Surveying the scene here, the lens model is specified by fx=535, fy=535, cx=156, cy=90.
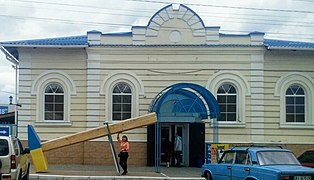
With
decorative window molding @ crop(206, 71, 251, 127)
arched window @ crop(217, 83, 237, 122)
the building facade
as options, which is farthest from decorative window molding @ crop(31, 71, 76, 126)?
arched window @ crop(217, 83, 237, 122)

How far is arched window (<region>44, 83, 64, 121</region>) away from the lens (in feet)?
91.7

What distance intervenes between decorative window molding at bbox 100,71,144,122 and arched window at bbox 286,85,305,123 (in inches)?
307

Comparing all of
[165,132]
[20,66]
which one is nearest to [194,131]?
[165,132]

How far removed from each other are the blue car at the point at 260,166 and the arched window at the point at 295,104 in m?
11.8

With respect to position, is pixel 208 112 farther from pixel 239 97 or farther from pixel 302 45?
pixel 302 45

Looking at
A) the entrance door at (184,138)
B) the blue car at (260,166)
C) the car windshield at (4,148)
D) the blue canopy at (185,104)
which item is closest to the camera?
the blue car at (260,166)

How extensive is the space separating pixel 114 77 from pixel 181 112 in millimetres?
4232

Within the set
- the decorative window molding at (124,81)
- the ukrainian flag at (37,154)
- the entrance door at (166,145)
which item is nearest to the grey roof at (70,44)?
the decorative window molding at (124,81)

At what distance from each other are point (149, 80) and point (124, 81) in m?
1.30

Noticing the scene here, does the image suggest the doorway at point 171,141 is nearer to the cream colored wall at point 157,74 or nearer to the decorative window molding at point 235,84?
the cream colored wall at point 157,74

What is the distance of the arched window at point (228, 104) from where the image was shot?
28.2m

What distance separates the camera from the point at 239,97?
2803 cm

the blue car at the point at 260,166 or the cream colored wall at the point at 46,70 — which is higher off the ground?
the cream colored wall at the point at 46,70

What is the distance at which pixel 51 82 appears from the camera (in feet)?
91.7
